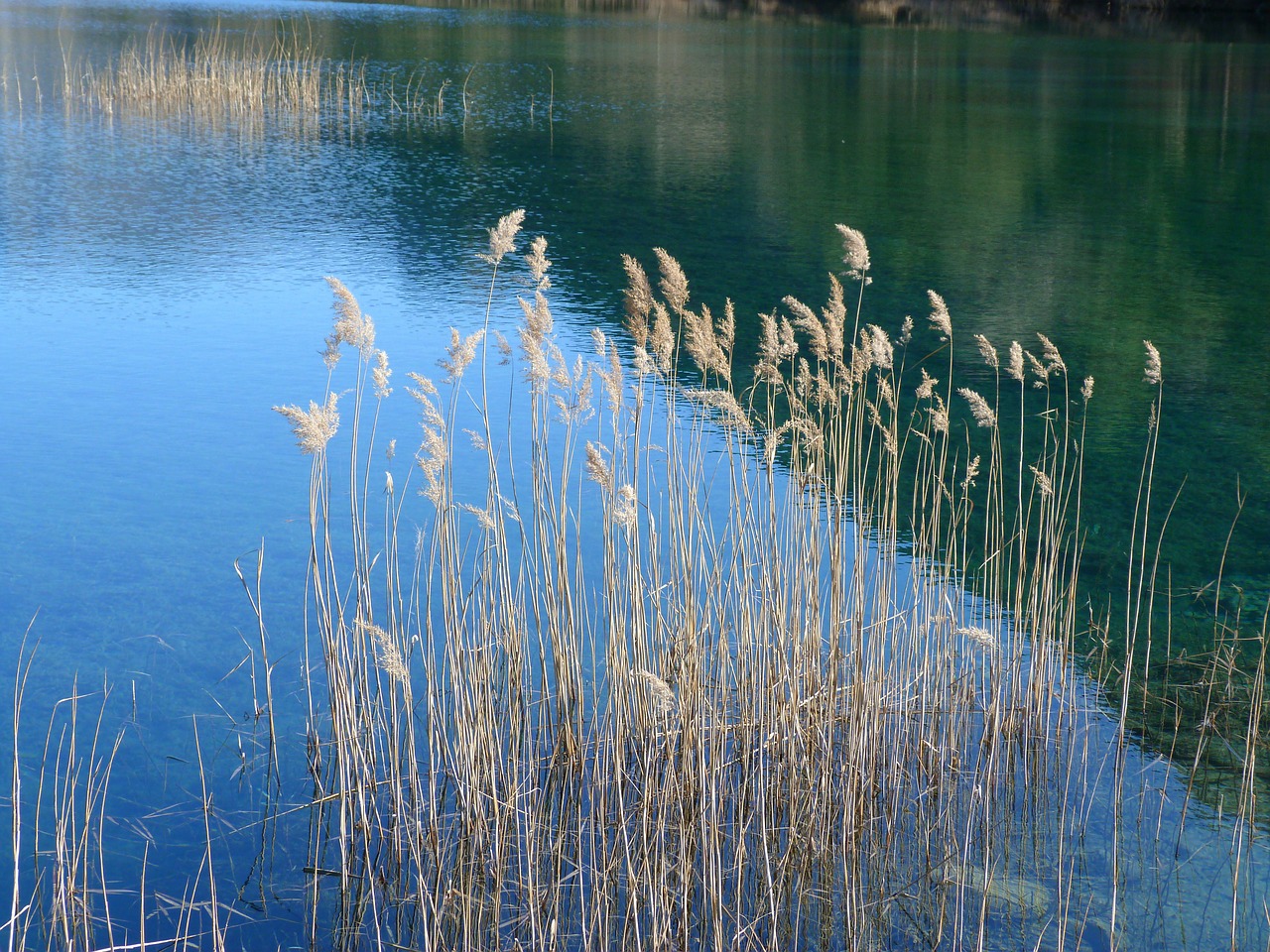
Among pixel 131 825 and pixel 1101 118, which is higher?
pixel 1101 118

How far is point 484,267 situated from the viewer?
27.8 feet

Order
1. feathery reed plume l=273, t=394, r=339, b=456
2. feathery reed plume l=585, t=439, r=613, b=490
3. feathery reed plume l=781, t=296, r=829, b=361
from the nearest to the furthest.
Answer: feathery reed plume l=273, t=394, r=339, b=456 < feathery reed plume l=585, t=439, r=613, b=490 < feathery reed plume l=781, t=296, r=829, b=361

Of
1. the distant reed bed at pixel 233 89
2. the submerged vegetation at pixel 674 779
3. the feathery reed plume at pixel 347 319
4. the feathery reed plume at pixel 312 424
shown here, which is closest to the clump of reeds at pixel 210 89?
the distant reed bed at pixel 233 89

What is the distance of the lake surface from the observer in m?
4.12

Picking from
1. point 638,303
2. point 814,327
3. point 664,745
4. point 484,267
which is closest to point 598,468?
point 638,303

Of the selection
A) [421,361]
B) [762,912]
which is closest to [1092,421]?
[421,361]

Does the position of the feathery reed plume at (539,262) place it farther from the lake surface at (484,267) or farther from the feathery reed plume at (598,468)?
the lake surface at (484,267)

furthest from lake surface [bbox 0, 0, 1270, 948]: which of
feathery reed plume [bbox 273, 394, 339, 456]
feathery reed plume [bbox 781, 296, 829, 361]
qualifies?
feathery reed plume [bbox 781, 296, 829, 361]

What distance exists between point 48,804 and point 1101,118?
1434 cm

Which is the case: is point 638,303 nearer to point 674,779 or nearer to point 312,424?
point 312,424

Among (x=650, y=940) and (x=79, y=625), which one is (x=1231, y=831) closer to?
(x=650, y=940)

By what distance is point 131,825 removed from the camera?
281cm

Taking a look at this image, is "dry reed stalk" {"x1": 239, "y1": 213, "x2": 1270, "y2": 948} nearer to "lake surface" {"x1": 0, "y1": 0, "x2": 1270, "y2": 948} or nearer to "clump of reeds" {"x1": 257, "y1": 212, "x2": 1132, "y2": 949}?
"clump of reeds" {"x1": 257, "y1": 212, "x2": 1132, "y2": 949}

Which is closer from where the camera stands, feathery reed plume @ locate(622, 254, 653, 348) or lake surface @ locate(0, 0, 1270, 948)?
feathery reed plume @ locate(622, 254, 653, 348)
